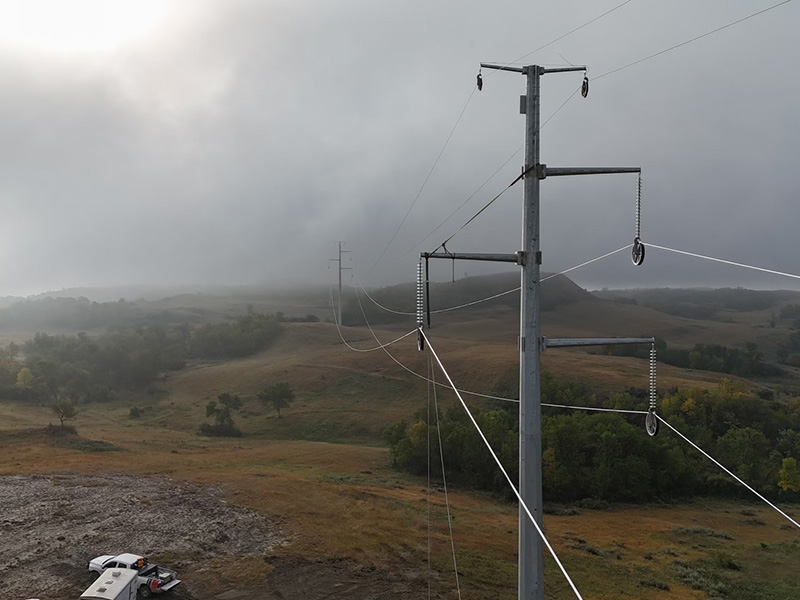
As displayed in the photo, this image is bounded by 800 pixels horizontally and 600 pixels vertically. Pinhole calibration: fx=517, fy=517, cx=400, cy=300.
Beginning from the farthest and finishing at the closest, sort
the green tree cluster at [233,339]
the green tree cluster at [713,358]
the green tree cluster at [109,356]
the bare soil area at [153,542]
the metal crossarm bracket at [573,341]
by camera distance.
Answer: the green tree cluster at [233,339]
the green tree cluster at [713,358]
the green tree cluster at [109,356]
the bare soil area at [153,542]
the metal crossarm bracket at [573,341]

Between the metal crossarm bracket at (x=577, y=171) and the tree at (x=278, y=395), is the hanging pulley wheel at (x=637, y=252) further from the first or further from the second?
the tree at (x=278, y=395)

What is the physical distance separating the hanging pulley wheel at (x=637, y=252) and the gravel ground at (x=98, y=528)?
62.0ft

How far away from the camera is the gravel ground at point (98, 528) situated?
1984 cm

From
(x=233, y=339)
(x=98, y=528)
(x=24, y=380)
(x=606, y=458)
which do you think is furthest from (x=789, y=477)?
(x=233, y=339)

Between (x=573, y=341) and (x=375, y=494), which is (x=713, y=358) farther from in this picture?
(x=573, y=341)

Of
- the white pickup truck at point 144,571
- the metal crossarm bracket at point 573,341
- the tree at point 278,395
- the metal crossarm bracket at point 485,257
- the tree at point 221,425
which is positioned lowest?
the tree at point 221,425

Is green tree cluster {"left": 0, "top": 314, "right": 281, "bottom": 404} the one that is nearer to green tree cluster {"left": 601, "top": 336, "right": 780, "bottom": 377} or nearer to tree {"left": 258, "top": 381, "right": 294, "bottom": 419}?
tree {"left": 258, "top": 381, "right": 294, "bottom": 419}

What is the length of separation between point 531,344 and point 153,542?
21.9m

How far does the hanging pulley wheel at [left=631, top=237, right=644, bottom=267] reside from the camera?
31.7 feet

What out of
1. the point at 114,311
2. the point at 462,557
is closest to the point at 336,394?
the point at 462,557

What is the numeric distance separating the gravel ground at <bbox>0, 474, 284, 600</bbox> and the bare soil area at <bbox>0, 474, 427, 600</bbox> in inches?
1.6

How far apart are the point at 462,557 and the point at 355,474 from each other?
1773 centimetres

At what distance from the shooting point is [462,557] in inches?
933

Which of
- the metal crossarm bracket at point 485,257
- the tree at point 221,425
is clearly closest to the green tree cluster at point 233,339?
the tree at point 221,425
